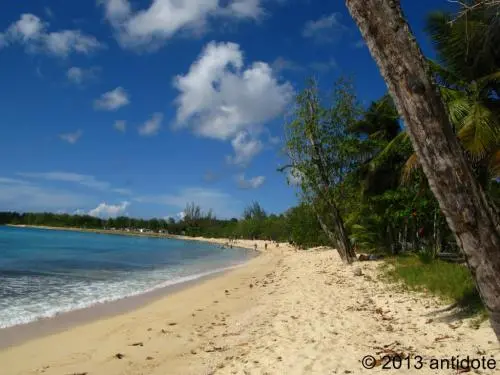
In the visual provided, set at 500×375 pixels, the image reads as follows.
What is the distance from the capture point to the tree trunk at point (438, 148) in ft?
9.17

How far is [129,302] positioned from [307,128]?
1057 centimetres

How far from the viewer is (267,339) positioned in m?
7.13

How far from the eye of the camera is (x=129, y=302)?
13164 millimetres

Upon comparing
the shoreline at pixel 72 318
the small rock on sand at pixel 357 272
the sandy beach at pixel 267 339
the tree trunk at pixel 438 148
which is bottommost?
the shoreline at pixel 72 318

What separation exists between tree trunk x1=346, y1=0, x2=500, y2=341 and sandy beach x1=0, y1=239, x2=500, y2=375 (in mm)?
2782

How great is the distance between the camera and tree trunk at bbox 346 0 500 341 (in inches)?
110

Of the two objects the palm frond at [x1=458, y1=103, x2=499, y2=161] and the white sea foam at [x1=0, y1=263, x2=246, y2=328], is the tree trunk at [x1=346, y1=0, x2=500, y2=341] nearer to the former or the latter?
the palm frond at [x1=458, y1=103, x2=499, y2=161]

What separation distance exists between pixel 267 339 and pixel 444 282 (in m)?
5.07

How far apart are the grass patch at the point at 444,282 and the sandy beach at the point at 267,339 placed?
0.36m

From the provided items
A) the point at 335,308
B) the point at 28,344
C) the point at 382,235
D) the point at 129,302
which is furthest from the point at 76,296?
the point at 382,235

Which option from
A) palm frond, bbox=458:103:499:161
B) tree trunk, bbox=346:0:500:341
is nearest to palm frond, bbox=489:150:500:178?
palm frond, bbox=458:103:499:161

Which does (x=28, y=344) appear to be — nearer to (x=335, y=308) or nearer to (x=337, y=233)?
(x=335, y=308)

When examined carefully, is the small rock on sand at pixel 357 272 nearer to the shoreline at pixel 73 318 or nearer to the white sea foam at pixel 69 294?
the shoreline at pixel 73 318

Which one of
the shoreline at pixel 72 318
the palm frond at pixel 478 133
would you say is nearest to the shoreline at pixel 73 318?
the shoreline at pixel 72 318
